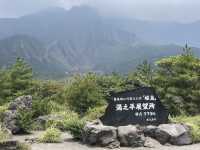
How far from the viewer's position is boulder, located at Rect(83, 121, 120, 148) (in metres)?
16.3

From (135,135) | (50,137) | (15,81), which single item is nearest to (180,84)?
(135,135)

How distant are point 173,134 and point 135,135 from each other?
147 centimetres

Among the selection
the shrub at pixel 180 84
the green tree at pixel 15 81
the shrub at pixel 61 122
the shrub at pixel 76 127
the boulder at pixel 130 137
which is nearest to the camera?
the boulder at pixel 130 137

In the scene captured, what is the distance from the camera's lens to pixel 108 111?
1820cm

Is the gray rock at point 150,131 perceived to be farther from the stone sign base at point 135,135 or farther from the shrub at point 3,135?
the shrub at point 3,135

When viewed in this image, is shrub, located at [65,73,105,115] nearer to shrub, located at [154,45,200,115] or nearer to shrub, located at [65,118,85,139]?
shrub, located at [154,45,200,115]

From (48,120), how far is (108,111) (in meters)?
3.80

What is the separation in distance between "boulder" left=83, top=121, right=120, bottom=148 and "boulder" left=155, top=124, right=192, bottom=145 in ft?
5.55

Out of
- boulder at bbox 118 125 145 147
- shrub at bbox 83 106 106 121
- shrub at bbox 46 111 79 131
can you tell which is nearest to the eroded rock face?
shrub at bbox 46 111 79 131

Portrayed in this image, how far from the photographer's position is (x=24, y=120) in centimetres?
1930

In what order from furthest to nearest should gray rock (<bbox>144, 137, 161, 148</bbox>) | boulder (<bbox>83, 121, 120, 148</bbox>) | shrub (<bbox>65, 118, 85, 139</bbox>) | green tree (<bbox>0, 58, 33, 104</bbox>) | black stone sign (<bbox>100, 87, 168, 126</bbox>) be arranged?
green tree (<bbox>0, 58, 33, 104</bbox>) < black stone sign (<bbox>100, 87, 168, 126</bbox>) < shrub (<bbox>65, 118, 85, 139</bbox>) < gray rock (<bbox>144, 137, 161, 148</bbox>) < boulder (<bbox>83, 121, 120, 148</bbox>)

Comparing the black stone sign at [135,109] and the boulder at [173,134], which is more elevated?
the black stone sign at [135,109]

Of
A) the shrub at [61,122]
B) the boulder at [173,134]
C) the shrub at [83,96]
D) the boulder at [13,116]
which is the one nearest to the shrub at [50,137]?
the shrub at [61,122]

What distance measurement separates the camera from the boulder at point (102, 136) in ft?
53.4
